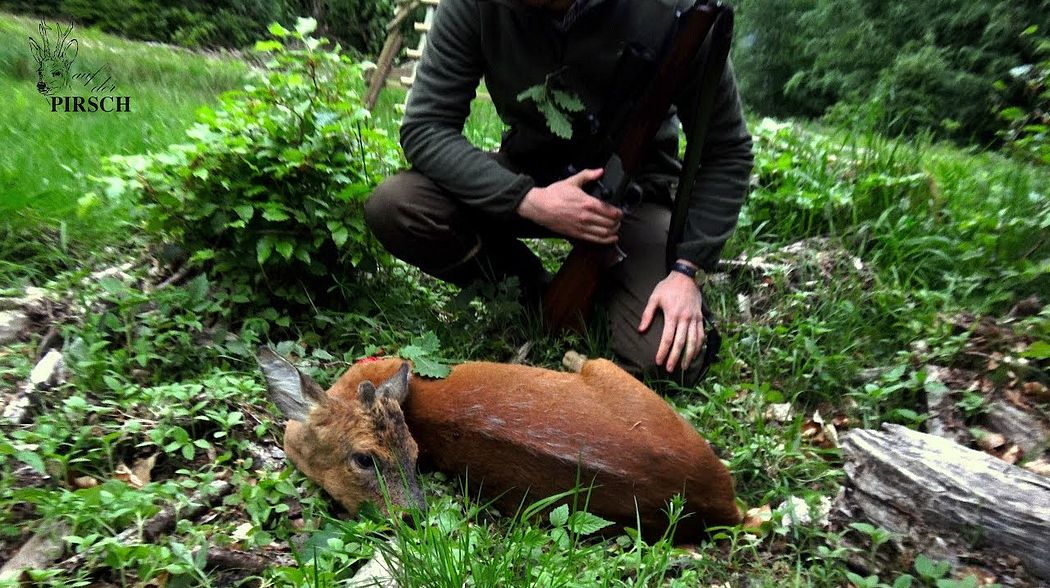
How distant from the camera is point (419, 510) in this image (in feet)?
7.67

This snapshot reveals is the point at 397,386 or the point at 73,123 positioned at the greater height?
the point at 73,123

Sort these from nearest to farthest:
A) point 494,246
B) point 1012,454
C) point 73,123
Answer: point 1012,454
point 494,246
point 73,123

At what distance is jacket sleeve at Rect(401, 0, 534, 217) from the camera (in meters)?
3.27

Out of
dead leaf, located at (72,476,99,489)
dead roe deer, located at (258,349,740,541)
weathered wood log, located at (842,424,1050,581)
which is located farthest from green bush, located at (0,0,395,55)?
weathered wood log, located at (842,424,1050,581)

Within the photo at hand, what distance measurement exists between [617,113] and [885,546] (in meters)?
2.08

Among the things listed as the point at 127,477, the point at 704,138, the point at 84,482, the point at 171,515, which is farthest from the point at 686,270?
the point at 84,482

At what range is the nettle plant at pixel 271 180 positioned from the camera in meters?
3.31

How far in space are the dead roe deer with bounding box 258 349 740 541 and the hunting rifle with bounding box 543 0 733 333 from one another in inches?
28.4

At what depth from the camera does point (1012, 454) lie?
2.71m

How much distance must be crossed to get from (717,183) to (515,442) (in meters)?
1.72

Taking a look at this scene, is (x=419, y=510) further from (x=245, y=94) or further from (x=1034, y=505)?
(x=245, y=94)

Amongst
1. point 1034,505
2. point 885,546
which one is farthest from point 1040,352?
point 885,546

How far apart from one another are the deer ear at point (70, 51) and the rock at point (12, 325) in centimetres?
531

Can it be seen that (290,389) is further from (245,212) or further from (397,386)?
(245,212)
